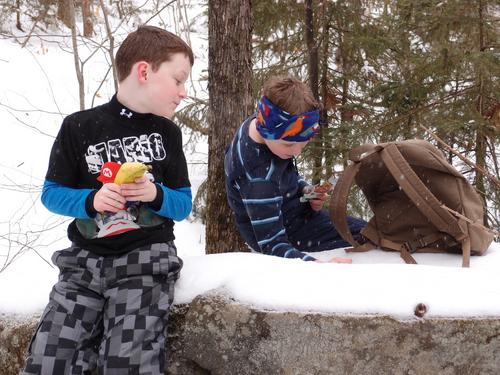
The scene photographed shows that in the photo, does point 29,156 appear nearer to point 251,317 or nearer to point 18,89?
point 18,89

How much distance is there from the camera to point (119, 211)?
2275mm

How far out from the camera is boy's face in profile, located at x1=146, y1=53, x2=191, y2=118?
2313 mm

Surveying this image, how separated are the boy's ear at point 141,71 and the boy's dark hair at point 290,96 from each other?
0.74 metres

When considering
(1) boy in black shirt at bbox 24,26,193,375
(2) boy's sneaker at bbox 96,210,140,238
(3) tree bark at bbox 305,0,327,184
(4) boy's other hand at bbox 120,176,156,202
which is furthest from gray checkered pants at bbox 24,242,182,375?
(3) tree bark at bbox 305,0,327,184

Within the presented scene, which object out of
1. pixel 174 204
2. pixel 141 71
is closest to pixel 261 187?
pixel 174 204

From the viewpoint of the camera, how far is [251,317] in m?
2.17

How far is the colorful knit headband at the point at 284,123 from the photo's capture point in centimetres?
274

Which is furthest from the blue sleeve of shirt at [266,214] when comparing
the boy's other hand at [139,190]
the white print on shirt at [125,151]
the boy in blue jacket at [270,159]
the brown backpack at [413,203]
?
the boy's other hand at [139,190]

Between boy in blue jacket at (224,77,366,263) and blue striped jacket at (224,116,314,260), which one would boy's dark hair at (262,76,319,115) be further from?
blue striped jacket at (224,116,314,260)

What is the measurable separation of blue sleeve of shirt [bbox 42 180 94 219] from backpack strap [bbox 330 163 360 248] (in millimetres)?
1395

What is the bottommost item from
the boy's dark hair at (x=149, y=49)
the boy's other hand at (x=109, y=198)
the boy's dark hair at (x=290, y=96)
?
the boy's other hand at (x=109, y=198)

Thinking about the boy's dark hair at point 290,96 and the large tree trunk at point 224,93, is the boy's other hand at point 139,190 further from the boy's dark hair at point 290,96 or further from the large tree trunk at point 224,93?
the large tree trunk at point 224,93

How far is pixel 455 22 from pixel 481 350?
411 cm

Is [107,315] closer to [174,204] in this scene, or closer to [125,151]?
[174,204]
